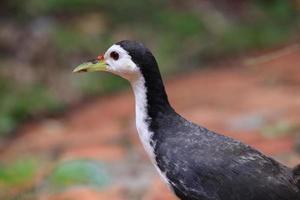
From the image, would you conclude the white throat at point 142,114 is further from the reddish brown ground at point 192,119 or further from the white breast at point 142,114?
the reddish brown ground at point 192,119

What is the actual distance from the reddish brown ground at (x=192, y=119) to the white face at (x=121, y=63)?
113 cm

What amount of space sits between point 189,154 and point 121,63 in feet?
1.67

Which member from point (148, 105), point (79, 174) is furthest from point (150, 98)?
point (79, 174)

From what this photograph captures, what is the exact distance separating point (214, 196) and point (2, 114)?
12.0 feet

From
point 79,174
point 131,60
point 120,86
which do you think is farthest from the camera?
point 120,86

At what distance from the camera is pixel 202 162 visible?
9.87 ft

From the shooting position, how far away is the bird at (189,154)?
2973 mm

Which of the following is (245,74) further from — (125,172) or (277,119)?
(125,172)

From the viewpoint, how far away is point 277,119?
16.3 feet

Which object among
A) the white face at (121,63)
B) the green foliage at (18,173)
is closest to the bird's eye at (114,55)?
the white face at (121,63)

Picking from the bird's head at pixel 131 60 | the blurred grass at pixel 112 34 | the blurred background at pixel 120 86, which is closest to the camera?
the bird's head at pixel 131 60

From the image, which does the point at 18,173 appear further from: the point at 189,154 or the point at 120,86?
the point at 120,86

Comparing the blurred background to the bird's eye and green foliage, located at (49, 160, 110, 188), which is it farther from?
the bird's eye

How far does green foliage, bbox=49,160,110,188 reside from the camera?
372cm
